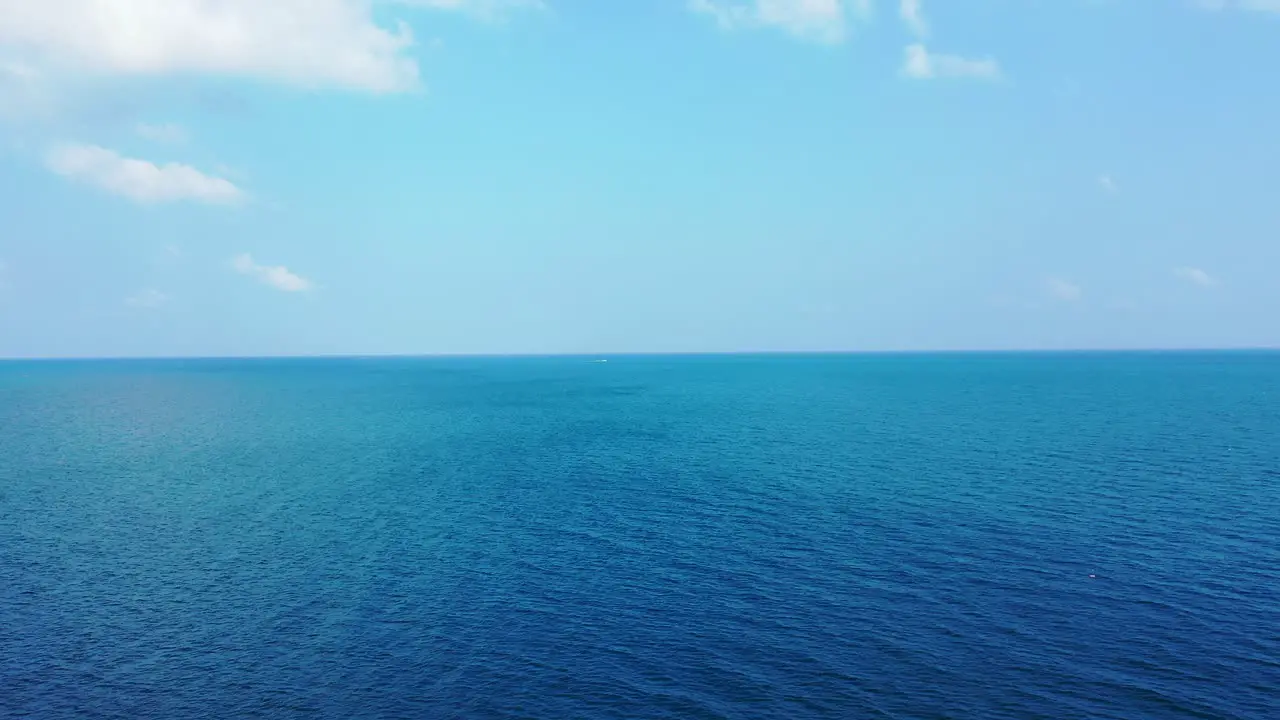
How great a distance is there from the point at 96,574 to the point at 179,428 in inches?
4734

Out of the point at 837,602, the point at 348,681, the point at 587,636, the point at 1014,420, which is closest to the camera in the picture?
the point at 348,681

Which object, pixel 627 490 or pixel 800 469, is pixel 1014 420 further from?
pixel 627 490

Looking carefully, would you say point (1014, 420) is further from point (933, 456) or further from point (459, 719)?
point (459, 719)

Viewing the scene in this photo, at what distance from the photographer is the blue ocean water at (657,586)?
45031mm

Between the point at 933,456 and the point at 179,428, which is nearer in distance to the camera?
the point at 933,456

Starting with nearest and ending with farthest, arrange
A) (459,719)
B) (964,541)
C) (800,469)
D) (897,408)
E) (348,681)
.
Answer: (459,719)
(348,681)
(964,541)
(800,469)
(897,408)

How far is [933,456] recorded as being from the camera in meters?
116

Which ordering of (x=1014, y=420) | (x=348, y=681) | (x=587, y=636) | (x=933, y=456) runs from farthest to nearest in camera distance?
(x=1014, y=420), (x=933, y=456), (x=587, y=636), (x=348, y=681)

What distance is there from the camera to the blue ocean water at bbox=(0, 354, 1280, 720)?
1773 inches

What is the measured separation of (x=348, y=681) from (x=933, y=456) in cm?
9533

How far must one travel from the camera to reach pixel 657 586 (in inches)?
2448

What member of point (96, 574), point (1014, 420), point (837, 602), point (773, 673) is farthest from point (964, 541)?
→ point (1014, 420)

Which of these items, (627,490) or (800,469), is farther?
(800,469)

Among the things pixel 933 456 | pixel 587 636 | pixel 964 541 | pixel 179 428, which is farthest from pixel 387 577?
pixel 179 428
